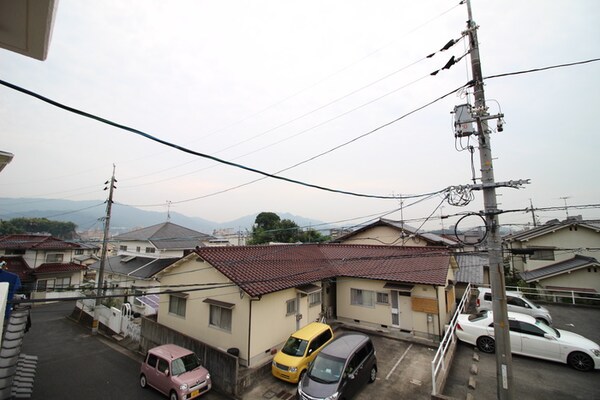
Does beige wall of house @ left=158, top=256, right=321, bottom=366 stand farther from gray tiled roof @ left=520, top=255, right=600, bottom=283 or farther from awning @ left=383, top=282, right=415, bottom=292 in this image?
gray tiled roof @ left=520, top=255, right=600, bottom=283

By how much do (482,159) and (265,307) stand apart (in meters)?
10.6

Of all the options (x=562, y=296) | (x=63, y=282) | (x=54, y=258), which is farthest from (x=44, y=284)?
(x=562, y=296)

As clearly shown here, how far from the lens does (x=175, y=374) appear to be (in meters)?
10.3

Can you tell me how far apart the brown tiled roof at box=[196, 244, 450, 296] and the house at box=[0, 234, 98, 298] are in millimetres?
23601

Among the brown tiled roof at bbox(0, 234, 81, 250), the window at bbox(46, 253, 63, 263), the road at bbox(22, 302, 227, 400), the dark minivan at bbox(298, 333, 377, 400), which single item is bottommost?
the road at bbox(22, 302, 227, 400)

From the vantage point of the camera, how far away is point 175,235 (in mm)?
28578

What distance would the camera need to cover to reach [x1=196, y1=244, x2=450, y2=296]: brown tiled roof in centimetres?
1330

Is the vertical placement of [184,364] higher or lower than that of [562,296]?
lower

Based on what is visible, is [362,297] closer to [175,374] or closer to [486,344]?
[486,344]

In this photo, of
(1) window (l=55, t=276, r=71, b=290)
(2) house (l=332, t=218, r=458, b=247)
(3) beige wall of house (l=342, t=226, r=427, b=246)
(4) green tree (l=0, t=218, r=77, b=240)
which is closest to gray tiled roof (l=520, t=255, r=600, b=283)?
(2) house (l=332, t=218, r=458, b=247)

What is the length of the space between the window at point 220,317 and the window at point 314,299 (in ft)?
16.3

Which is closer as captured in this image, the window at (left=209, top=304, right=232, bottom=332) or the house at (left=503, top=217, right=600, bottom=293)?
the window at (left=209, top=304, right=232, bottom=332)

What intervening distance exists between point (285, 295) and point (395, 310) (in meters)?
6.74

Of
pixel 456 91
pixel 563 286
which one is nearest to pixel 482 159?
pixel 456 91
